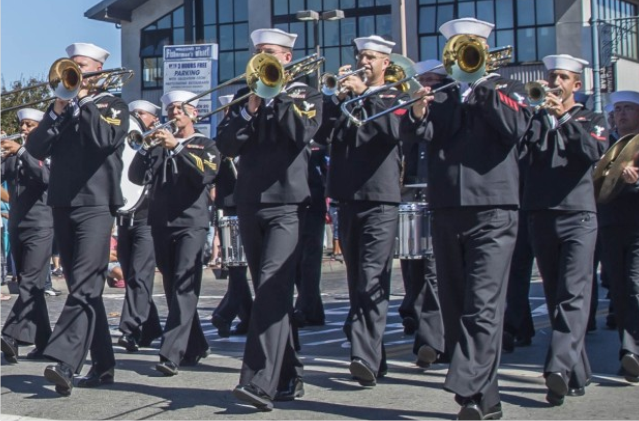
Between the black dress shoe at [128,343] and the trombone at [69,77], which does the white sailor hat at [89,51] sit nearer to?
the trombone at [69,77]

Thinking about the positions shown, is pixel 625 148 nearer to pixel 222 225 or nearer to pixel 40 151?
pixel 40 151

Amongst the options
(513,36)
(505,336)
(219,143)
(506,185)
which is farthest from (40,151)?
(513,36)

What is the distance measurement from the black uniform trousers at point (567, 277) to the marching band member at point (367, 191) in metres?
0.98

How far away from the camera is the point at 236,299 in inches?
441

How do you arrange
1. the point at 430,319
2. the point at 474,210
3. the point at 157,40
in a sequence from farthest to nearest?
the point at 157,40
the point at 430,319
the point at 474,210

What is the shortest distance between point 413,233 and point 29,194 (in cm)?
314

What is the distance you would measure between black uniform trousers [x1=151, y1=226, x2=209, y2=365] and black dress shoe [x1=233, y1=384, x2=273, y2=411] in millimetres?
1688

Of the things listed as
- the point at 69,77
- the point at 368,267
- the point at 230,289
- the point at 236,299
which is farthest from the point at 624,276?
the point at 230,289

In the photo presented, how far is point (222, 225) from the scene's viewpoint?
1212 cm

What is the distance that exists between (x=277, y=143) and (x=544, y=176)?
1.69 meters

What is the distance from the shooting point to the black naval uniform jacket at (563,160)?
7562 mm

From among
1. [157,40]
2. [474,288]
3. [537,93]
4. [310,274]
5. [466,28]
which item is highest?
[157,40]

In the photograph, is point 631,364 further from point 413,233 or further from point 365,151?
point 413,233

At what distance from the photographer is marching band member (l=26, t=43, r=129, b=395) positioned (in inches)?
316
